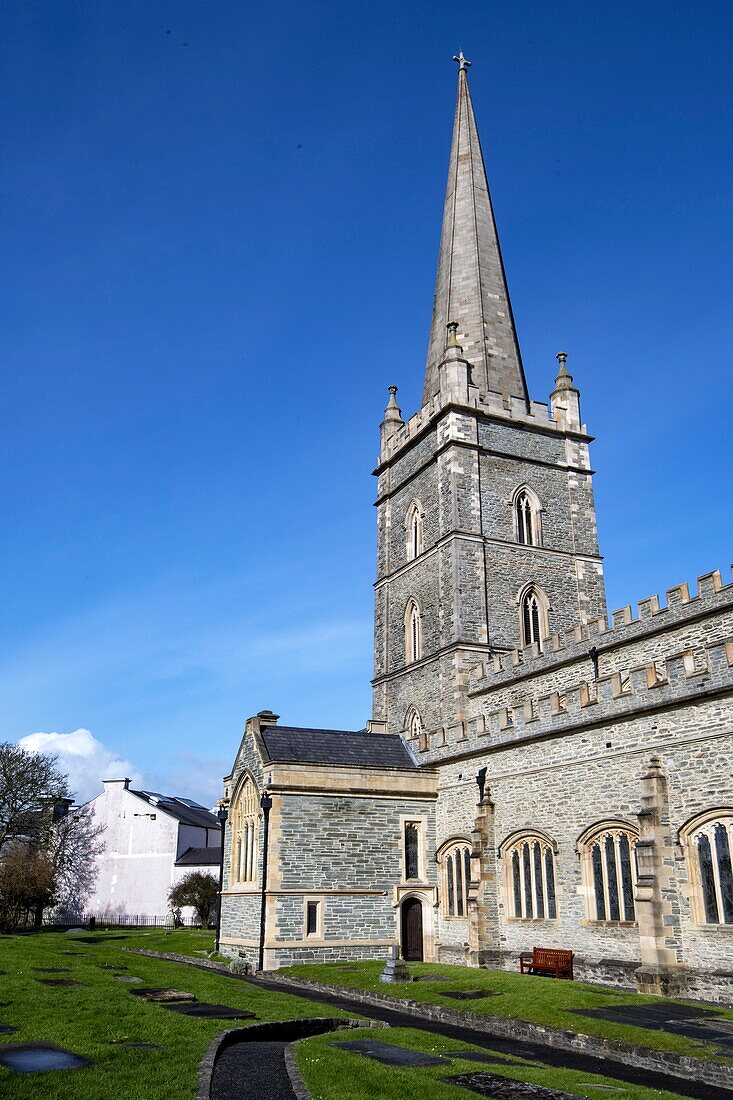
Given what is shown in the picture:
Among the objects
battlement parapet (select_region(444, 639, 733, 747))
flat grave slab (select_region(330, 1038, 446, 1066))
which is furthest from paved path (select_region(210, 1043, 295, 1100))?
battlement parapet (select_region(444, 639, 733, 747))

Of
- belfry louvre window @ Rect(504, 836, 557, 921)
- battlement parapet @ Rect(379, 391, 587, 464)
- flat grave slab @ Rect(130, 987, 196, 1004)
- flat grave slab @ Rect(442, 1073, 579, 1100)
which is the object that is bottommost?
flat grave slab @ Rect(442, 1073, 579, 1100)

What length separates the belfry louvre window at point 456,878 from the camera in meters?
26.0

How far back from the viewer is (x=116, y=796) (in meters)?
57.4

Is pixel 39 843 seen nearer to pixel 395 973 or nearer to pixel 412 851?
pixel 412 851

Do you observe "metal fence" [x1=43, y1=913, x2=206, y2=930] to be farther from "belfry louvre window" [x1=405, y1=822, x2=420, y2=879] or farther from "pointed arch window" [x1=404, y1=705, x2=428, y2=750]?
"belfry louvre window" [x1=405, y1=822, x2=420, y2=879]

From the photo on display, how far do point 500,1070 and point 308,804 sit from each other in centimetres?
1585

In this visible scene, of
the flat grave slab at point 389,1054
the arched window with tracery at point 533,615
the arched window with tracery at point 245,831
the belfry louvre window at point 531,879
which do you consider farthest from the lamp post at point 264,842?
the arched window with tracery at point 533,615

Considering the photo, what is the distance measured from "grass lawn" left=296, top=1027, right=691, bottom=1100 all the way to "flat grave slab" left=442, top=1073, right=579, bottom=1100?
0.17 metres

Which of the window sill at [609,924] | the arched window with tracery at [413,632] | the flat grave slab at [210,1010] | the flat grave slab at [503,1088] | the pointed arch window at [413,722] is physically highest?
the arched window with tracery at [413,632]

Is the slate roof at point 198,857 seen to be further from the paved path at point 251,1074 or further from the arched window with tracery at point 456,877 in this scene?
the paved path at point 251,1074

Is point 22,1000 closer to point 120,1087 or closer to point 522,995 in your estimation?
point 120,1087

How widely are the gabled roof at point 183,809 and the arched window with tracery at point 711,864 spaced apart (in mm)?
42521

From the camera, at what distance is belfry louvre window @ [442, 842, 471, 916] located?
2602cm

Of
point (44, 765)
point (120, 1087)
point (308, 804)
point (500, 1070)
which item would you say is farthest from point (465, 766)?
point (44, 765)
